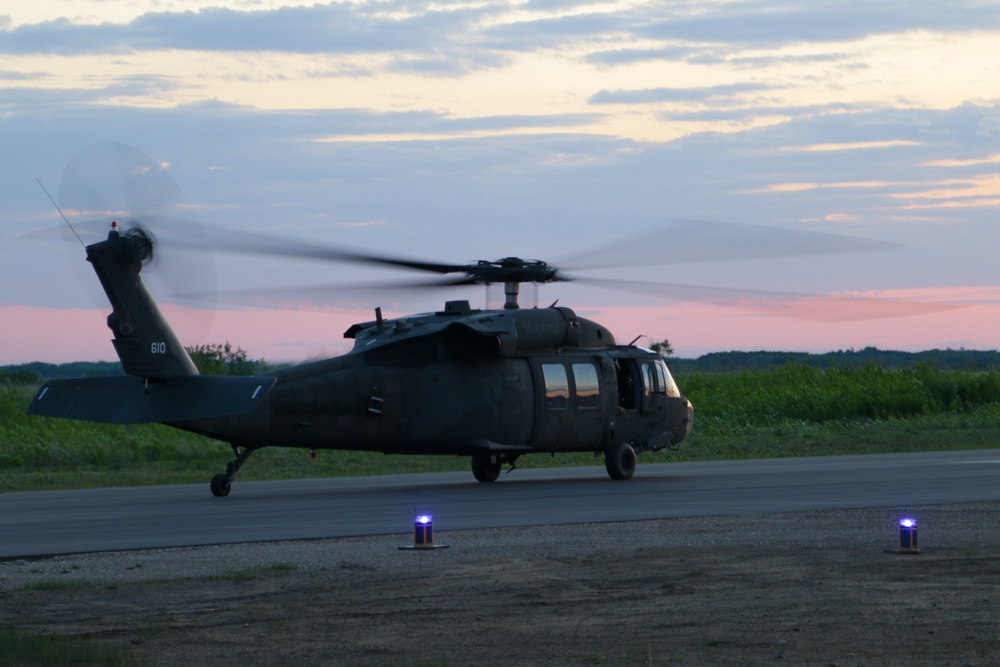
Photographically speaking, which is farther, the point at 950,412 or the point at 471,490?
the point at 950,412

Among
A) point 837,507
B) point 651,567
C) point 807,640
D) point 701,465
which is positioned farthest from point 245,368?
point 807,640

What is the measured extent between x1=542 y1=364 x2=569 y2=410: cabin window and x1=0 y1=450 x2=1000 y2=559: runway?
5.00ft

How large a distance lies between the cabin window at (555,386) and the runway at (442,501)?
153 cm

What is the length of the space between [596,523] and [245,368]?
35206mm

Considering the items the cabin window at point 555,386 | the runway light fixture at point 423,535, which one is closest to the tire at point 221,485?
the cabin window at point 555,386

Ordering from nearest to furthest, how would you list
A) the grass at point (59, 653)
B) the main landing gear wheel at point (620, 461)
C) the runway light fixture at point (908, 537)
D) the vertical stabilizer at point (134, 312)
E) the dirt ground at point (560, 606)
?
the grass at point (59, 653) < the dirt ground at point (560, 606) < the runway light fixture at point (908, 537) < the vertical stabilizer at point (134, 312) < the main landing gear wheel at point (620, 461)

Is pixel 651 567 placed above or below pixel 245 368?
below

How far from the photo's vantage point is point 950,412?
5256cm

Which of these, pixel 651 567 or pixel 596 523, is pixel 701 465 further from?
pixel 651 567

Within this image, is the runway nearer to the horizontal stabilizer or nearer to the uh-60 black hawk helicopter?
the uh-60 black hawk helicopter

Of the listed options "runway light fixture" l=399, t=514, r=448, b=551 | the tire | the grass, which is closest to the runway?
the tire

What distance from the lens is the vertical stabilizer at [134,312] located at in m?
20.9

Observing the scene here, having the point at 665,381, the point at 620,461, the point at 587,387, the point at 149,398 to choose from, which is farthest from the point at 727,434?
the point at 149,398

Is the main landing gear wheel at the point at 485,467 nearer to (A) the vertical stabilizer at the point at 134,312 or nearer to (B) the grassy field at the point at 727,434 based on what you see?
(B) the grassy field at the point at 727,434
